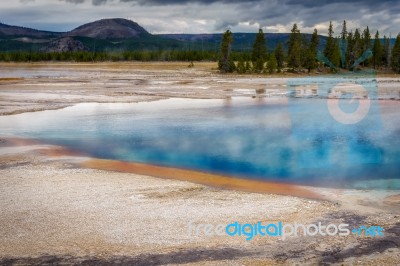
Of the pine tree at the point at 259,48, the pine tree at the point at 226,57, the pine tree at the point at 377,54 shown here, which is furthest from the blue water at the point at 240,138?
the pine tree at the point at 377,54

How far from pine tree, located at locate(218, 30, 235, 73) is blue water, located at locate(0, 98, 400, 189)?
157 feet

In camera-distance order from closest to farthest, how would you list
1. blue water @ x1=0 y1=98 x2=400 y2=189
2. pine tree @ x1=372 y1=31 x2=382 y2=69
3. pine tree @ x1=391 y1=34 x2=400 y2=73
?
blue water @ x1=0 y1=98 x2=400 y2=189 < pine tree @ x1=391 y1=34 x2=400 y2=73 < pine tree @ x1=372 y1=31 x2=382 y2=69

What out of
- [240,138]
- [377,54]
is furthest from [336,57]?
[240,138]

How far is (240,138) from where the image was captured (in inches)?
835

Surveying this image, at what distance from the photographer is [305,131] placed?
904 inches

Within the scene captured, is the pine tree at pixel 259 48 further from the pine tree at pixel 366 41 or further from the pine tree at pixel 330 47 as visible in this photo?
the pine tree at pixel 366 41

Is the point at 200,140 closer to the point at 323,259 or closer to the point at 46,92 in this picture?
the point at 323,259

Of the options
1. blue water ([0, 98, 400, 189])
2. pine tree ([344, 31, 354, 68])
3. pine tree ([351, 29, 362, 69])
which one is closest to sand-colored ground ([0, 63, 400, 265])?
blue water ([0, 98, 400, 189])

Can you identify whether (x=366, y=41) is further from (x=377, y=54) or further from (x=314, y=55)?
(x=314, y=55)

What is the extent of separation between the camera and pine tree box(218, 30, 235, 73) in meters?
79.8

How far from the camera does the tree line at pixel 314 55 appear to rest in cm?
8100

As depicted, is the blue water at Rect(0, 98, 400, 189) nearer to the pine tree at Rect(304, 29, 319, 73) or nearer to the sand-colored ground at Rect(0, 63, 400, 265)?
the sand-colored ground at Rect(0, 63, 400, 265)

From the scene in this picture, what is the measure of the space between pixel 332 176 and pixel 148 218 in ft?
22.2

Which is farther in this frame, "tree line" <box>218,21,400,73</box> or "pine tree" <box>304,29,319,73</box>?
"pine tree" <box>304,29,319,73</box>
